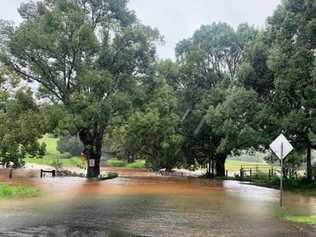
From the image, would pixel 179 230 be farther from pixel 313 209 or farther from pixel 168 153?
pixel 168 153

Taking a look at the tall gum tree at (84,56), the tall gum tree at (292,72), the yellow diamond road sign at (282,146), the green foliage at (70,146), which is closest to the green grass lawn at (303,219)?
the yellow diamond road sign at (282,146)

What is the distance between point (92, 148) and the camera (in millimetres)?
47156

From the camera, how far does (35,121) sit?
42.0 meters

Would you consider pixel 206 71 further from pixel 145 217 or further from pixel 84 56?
pixel 145 217

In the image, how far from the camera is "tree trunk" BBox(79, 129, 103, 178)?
4641cm

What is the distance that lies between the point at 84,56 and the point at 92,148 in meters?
7.85

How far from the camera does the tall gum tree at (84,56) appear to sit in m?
42.4

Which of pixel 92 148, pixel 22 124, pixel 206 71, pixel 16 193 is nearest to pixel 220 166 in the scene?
pixel 206 71

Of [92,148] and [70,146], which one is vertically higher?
[70,146]

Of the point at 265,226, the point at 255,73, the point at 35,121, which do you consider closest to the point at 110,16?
the point at 35,121

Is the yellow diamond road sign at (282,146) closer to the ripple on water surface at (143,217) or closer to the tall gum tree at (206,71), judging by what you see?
the ripple on water surface at (143,217)

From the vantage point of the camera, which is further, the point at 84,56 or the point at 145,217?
the point at 84,56

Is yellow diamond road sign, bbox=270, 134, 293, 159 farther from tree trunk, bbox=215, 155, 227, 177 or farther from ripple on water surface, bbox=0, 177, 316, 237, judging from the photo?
tree trunk, bbox=215, 155, 227, 177

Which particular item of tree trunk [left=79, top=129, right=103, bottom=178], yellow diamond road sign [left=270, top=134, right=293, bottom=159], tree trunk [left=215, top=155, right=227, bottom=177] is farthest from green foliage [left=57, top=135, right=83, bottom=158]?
yellow diamond road sign [left=270, top=134, right=293, bottom=159]
